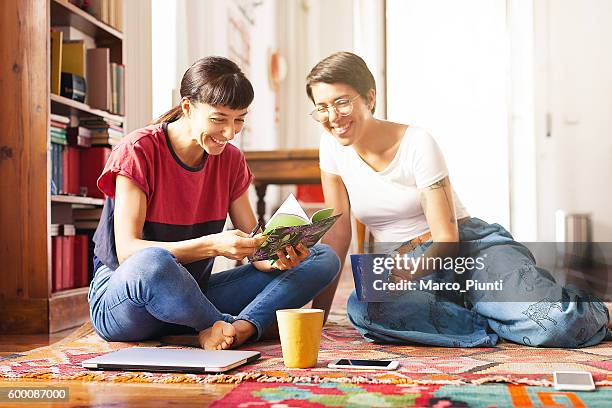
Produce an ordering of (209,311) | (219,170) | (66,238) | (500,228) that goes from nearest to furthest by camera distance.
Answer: (209,311) → (219,170) → (500,228) → (66,238)

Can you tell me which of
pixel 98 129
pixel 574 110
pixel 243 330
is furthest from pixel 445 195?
pixel 98 129

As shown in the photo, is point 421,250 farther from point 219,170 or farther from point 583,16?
point 583,16

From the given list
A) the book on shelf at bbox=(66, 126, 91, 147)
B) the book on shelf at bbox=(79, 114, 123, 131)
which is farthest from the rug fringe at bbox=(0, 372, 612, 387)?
the book on shelf at bbox=(79, 114, 123, 131)

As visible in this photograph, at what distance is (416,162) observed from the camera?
6.50 feet

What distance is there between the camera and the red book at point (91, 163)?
2.79 m

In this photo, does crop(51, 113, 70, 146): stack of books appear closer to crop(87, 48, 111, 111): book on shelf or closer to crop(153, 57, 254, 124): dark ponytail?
crop(87, 48, 111, 111): book on shelf

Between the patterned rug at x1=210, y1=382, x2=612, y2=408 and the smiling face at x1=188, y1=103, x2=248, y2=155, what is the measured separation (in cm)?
64

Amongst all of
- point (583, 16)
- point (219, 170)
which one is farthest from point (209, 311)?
point (583, 16)

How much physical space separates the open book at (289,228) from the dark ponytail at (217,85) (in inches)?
10.1

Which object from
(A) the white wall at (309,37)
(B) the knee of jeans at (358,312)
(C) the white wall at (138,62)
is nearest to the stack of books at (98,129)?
(C) the white wall at (138,62)

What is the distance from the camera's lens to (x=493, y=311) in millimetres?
1941

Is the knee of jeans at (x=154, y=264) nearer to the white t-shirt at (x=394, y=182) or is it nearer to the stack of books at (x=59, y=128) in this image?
the white t-shirt at (x=394, y=182)

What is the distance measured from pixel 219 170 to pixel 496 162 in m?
0.76

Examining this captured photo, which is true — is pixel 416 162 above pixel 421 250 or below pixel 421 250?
above
